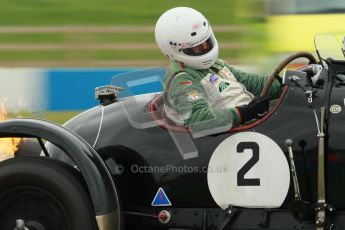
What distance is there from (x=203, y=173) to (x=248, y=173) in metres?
0.26

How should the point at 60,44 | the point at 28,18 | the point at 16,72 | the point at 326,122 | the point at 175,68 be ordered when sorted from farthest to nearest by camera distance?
the point at 28,18 → the point at 60,44 → the point at 16,72 → the point at 175,68 → the point at 326,122

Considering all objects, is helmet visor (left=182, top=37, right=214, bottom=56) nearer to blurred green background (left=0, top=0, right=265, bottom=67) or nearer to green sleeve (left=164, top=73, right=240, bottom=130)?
green sleeve (left=164, top=73, right=240, bottom=130)

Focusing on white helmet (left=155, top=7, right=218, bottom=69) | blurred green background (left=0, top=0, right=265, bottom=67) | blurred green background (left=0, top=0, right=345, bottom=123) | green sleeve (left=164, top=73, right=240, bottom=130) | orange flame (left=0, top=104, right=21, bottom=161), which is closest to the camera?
green sleeve (left=164, top=73, right=240, bottom=130)

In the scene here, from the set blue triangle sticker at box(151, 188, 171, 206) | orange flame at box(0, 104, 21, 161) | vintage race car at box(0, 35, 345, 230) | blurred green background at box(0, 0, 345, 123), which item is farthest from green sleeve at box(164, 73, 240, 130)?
blurred green background at box(0, 0, 345, 123)

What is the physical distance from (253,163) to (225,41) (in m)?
6.71

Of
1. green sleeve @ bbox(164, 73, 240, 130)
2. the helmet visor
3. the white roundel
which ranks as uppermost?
the helmet visor

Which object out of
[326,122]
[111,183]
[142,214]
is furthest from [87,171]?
[326,122]

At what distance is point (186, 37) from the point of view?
4.98 metres

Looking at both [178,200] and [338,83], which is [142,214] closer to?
[178,200]

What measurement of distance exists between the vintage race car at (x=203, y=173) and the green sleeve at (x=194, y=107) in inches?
2.4

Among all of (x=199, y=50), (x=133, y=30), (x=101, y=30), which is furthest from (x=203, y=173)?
(x=133, y=30)

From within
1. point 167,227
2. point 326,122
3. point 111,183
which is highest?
point 326,122

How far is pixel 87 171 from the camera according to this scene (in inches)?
178

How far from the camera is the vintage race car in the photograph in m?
4.52
